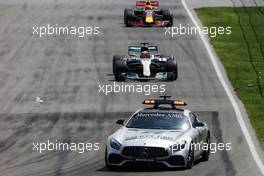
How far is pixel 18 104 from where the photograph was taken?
33.1 meters

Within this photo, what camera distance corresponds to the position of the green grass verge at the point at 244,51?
109 feet

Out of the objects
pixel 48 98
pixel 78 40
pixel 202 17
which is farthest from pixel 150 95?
pixel 202 17

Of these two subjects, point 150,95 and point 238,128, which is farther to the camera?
point 150,95

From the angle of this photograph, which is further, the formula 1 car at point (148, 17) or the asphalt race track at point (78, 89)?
the formula 1 car at point (148, 17)

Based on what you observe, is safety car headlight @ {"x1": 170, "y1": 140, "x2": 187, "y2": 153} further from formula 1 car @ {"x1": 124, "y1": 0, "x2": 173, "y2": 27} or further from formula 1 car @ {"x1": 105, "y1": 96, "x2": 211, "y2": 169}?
formula 1 car @ {"x1": 124, "y1": 0, "x2": 173, "y2": 27}

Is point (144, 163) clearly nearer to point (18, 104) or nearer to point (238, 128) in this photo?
point (238, 128)

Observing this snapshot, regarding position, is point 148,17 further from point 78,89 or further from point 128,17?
point 78,89

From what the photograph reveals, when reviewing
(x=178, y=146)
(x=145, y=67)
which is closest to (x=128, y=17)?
(x=145, y=67)

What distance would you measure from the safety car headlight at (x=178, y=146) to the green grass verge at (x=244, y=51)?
5219mm

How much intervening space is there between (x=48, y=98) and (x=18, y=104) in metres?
1.42

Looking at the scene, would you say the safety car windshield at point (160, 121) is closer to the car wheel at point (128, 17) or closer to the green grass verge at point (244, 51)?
the green grass verge at point (244, 51)

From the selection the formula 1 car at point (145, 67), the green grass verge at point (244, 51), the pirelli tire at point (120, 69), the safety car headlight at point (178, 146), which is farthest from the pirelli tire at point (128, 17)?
the safety car headlight at point (178, 146)

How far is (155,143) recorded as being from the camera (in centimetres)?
2111

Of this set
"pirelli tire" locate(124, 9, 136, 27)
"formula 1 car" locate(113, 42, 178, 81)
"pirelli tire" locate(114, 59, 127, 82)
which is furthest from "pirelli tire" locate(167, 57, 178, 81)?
"pirelli tire" locate(124, 9, 136, 27)
